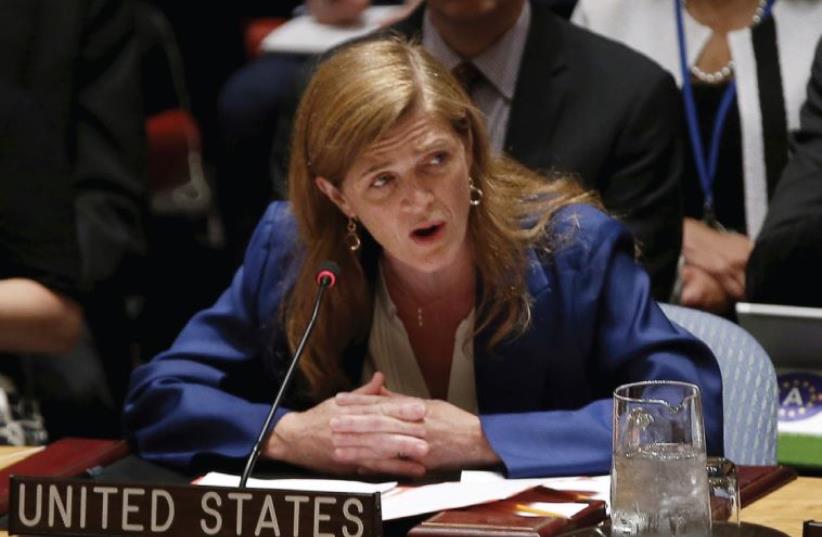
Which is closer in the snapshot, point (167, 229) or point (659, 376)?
point (659, 376)

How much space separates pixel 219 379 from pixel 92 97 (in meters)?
1.05

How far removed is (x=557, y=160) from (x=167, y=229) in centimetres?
239

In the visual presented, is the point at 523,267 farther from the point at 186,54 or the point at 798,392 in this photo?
the point at 186,54

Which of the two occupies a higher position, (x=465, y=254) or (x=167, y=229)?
(x=465, y=254)

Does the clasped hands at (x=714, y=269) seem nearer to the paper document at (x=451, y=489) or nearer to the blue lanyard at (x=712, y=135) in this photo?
the blue lanyard at (x=712, y=135)

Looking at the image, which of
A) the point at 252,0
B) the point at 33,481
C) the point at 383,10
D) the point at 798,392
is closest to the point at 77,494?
the point at 33,481

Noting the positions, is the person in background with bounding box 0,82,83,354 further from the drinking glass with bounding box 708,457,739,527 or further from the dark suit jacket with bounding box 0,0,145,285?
the drinking glass with bounding box 708,457,739,527

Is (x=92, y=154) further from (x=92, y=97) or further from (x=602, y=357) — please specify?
(x=602, y=357)

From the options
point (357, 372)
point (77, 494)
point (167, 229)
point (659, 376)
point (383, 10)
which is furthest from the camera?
point (167, 229)

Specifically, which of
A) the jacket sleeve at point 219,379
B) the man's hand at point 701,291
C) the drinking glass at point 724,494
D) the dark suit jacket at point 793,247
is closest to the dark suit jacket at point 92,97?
the jacket sleeve at point 219,379

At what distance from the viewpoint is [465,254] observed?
2916 mm

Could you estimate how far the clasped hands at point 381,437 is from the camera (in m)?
2.62

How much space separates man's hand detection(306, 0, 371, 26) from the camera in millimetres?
4898

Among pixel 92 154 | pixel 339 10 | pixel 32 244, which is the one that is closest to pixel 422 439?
pixel 32 244
